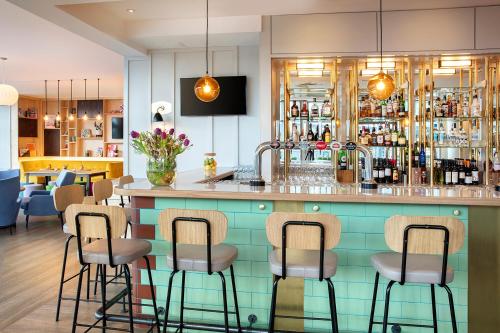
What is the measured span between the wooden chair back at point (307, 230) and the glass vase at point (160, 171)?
1250mm

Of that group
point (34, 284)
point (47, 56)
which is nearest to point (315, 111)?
point (34, 284)

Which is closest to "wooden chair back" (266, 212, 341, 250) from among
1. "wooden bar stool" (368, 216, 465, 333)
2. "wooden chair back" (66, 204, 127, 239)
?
"wooden bar stool" (368, 216, 465, 333)

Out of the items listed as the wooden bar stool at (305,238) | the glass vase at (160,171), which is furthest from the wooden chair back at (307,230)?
the glass vase at (160,171)

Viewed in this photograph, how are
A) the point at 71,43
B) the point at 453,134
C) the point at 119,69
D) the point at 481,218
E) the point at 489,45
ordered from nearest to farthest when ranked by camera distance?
the point at 481,218, the point at 489,45, the point at 453,134, the point at 71,43, the point at 119,69

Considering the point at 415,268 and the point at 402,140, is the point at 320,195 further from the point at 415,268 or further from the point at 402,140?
A: the point at 402,140

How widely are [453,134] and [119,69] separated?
677cm

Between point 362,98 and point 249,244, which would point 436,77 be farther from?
point 249,244

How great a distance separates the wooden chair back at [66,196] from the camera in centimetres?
360

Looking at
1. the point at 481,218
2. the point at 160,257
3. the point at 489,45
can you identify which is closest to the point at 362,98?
the point at 489,45

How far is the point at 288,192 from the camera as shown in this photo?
9.64ft

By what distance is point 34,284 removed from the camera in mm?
4320

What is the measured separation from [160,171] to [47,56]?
5.72 metres

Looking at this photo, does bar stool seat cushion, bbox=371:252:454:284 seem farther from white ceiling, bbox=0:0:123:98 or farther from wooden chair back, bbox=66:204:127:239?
white ceiling, bbox=0:0:123:98

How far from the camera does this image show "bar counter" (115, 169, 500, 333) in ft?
A: 9.44
